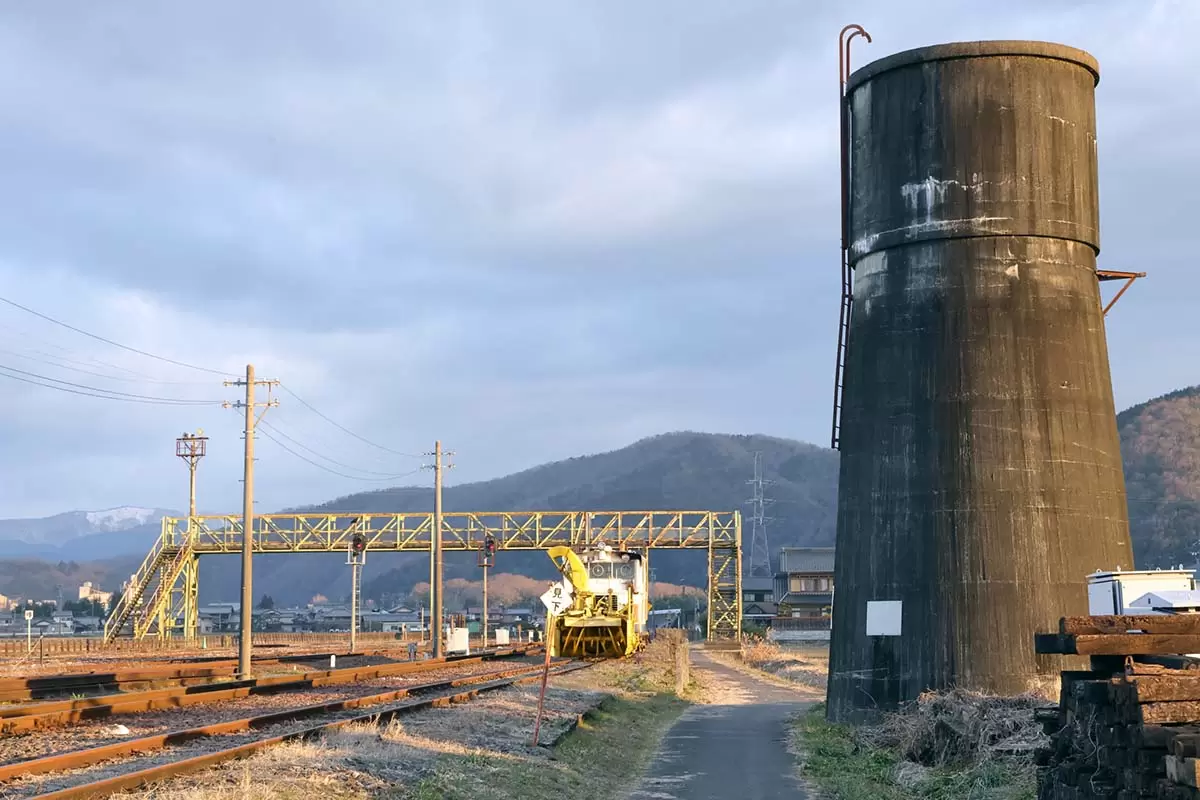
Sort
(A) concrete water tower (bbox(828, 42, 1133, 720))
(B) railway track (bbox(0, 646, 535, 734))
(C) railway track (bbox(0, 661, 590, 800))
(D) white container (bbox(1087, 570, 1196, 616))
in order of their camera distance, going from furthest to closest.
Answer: (A) concrete water tower (bbox(828, 42, 1133, 720))
(B) railway track (bbox(0, 646, 535, 734))
(D) white container (bbox(1087, 570, 1196, 616))
(C) railway track (bbox(0, 661, 590, 800))

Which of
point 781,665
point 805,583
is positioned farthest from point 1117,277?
point 805,583

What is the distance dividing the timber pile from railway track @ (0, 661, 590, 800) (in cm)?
1091

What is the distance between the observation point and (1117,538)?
84.3 feet

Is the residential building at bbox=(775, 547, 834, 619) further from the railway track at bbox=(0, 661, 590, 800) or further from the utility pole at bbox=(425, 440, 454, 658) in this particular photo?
the railway track at bbox=(0, 661, 590, 800)

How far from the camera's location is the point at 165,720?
24.1 meters

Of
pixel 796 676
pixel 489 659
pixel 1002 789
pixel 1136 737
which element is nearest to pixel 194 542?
pixel 489 659

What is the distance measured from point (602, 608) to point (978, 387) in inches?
1104

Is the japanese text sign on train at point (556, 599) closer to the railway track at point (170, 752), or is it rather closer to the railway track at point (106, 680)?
the railway track at point (170, 752)

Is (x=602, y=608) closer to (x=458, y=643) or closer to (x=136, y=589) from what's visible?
(x=458, y=643)

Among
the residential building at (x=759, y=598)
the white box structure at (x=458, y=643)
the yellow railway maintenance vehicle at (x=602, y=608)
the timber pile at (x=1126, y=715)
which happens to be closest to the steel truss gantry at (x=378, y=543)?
the white box structure at (x=458, y=643)

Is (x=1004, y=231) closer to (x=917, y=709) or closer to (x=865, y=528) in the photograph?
(x=865, y=528)

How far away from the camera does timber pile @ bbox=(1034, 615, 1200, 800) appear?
11.3 metres

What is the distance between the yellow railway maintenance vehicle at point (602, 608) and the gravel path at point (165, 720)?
12003 millimetres

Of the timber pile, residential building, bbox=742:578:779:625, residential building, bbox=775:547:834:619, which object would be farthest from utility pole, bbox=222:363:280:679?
residential building, bbox=742:578:779:625
